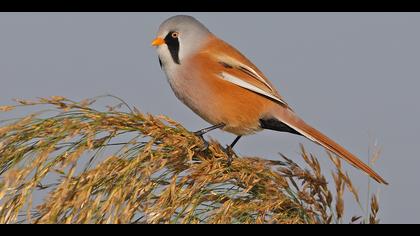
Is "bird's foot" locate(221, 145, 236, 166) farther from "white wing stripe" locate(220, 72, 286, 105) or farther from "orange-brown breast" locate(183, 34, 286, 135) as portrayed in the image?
"white wing stripe" locate(220, 72, 286, 105)

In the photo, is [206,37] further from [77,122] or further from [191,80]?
[77,122]

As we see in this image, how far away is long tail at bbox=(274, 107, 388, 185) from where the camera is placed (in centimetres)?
418

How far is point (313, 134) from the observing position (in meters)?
4.54

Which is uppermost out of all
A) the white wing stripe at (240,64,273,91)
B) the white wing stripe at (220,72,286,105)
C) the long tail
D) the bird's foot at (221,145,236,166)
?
the white wing stripe at (240,64,273,91)

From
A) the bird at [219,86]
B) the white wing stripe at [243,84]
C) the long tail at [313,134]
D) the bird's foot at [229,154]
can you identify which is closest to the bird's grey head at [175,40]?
the bird at [219,86]

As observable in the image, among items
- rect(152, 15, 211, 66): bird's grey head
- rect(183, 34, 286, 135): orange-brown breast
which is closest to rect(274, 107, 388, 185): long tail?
rect(183, 34, 286, 135): orange-brown breast

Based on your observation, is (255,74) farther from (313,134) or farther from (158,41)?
(158,41)

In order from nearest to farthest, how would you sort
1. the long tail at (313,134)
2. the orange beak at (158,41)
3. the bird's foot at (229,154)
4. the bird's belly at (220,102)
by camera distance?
the bird's foot at (229,154)
the long tail at (313,134)
the bird's belly at (220,102)
the orange beak at (158,41)

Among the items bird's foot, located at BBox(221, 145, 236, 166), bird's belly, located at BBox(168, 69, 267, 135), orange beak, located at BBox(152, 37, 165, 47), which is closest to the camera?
bird's foot, located at BBox(221, 145, 236, 166)

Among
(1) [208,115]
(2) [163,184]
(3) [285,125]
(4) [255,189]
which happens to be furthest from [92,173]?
(3) [285,125]

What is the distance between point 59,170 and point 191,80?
2.04 meters

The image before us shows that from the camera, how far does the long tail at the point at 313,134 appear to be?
4.18 m

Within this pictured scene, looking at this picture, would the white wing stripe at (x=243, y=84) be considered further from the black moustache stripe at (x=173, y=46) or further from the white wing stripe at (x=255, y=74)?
the black moustache stripe at (x=173, y=46)

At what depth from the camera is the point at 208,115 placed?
458 cm
